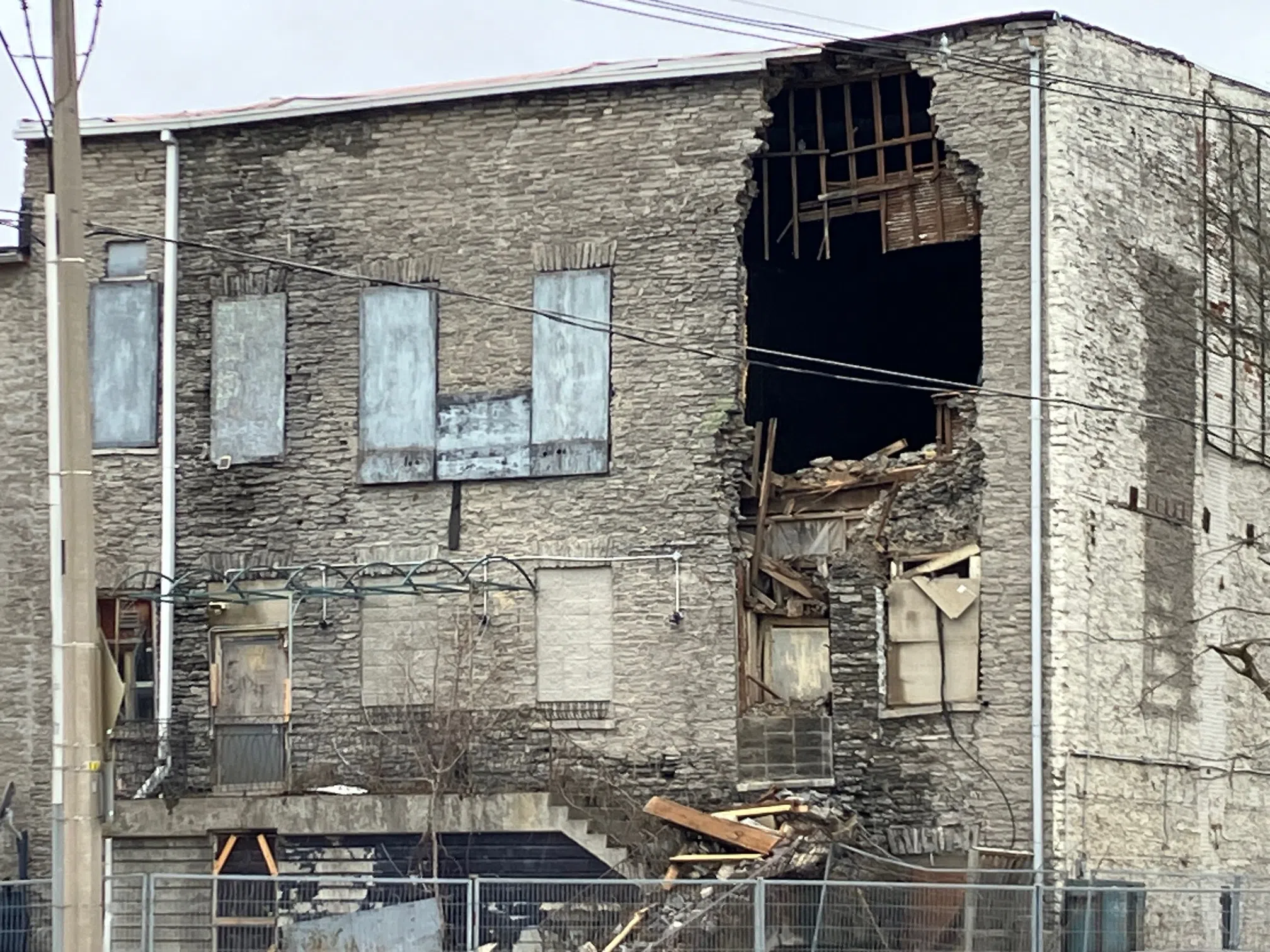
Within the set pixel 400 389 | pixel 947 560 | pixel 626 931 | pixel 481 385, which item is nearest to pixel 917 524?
pixel 947 560

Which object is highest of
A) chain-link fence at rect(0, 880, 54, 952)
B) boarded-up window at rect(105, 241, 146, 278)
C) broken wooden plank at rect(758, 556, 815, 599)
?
boarded-up window at rect(105, 241, 146, 278)

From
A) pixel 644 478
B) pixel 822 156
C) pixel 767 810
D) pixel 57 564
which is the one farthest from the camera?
pixel 822 156

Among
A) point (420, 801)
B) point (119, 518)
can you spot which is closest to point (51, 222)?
point (420, 801)

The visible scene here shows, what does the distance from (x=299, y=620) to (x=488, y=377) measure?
3661mm

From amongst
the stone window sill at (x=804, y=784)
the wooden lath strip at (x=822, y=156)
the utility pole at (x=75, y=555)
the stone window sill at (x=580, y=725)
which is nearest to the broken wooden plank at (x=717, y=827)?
the stone window sill at (x=804, y=784)

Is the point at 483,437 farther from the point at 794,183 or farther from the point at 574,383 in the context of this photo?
the point at 794,183

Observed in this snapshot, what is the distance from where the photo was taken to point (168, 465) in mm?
28516

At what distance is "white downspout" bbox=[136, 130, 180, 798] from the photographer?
28.0 m

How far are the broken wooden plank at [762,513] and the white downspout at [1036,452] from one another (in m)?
3.16

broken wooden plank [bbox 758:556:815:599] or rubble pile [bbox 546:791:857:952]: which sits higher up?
broken wooden plank [bbox 758:556:815:599]

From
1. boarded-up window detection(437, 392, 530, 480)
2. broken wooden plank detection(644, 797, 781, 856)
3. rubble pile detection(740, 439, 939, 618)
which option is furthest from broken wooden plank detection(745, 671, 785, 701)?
boarded-up window detection(437, 392, 530, 480)

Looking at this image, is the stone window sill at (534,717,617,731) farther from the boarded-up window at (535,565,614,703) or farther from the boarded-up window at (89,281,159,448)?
the boarded-up window at (89,281,159,448)

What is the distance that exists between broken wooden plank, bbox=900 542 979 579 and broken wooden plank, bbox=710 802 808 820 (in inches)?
116

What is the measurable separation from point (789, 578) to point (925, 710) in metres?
2.30
